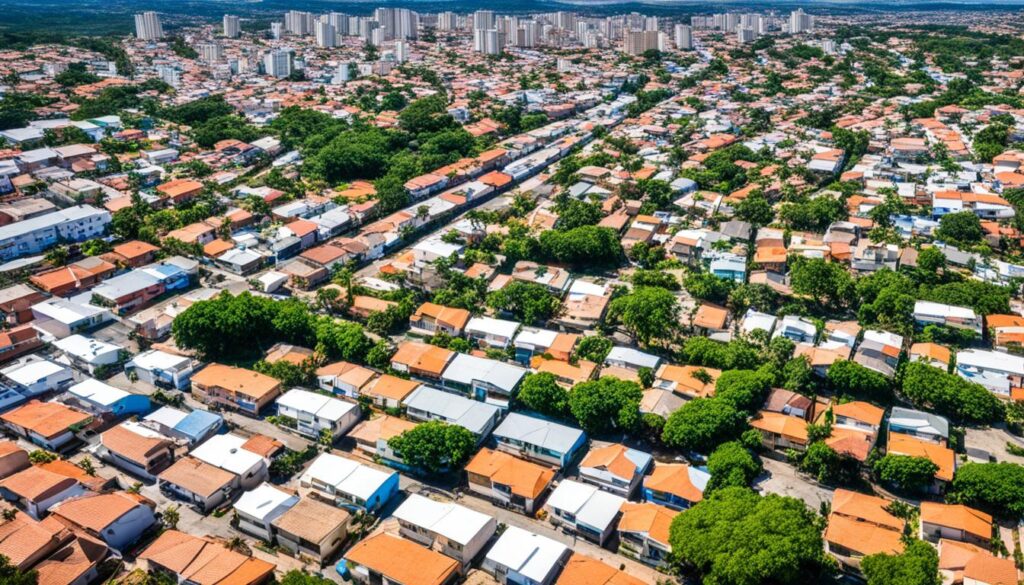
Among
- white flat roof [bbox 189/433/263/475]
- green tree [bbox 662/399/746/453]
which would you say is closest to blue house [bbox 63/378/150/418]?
white flat roof [bbox 189/433/263/475]

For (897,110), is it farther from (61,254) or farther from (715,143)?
(61,254)

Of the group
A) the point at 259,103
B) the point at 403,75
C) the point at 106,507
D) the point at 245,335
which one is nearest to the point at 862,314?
the point at 245,335

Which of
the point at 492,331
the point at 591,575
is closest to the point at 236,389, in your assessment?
the point at 492,331

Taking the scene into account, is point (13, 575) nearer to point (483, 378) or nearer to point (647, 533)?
point (483, 378)

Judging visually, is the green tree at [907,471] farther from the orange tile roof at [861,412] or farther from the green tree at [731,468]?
the green tree at [731,468]

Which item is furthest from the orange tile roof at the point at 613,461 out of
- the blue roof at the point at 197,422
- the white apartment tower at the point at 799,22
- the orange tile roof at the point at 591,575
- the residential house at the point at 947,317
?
the white apartment tower at the point at 799,22

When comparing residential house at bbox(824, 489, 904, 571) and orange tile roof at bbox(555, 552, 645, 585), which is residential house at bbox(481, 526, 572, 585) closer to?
orange tile roof at bbox(555, 552, 645, 585)

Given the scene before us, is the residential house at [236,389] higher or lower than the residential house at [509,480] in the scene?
higher

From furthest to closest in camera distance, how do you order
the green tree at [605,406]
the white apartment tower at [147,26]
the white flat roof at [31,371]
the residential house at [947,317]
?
the white apartment tower at [147,26] → the residential house at [947,317] → the white flat roof at [31,371] → the green tree at [605,406]
